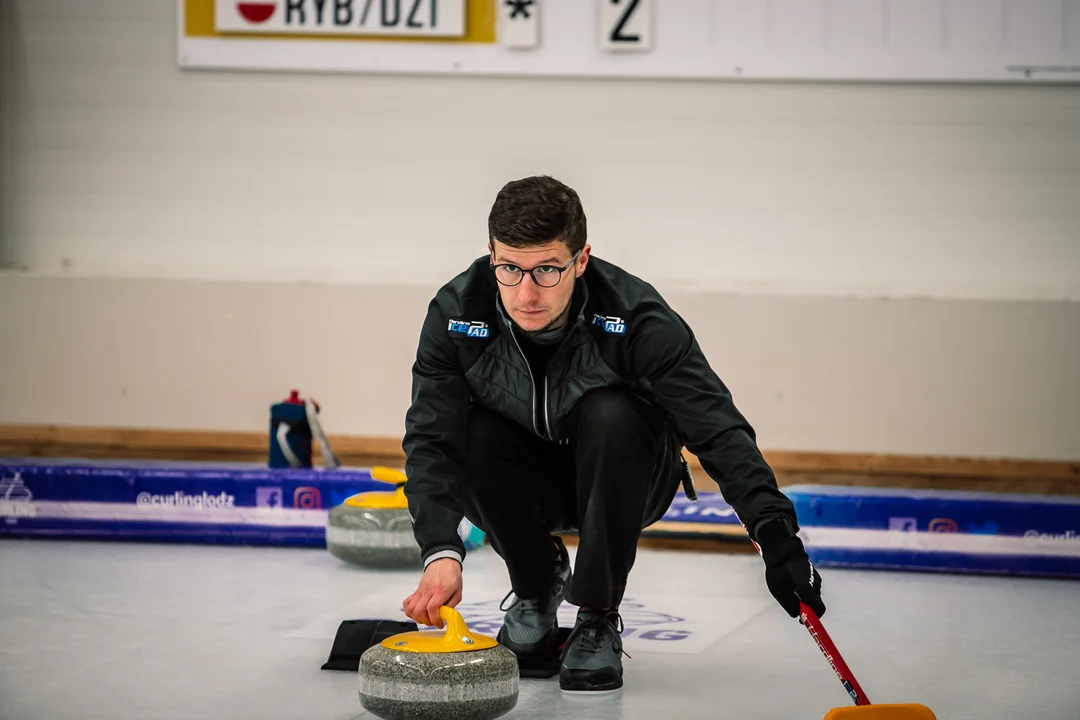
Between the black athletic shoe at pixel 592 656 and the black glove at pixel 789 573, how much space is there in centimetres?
39

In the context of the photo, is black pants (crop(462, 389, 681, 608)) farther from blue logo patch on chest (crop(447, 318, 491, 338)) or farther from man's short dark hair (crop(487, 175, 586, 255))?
man's short dark hair (crop(487, 175, 586, 255))

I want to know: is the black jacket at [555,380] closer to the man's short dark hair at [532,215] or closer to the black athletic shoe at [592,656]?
the man's short dark hair at [532,215]

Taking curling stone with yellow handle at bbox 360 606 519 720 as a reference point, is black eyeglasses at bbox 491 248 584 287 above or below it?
above

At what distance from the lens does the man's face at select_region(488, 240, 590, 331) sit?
1.92m

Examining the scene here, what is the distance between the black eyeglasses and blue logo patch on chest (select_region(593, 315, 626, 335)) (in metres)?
0.14

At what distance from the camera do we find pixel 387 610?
2736mm

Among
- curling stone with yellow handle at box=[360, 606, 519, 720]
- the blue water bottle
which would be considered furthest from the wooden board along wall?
curling stone with yellow handle at box=[360, 606, 519, 720]

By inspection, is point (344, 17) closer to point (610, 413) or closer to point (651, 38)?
point (651, 38)

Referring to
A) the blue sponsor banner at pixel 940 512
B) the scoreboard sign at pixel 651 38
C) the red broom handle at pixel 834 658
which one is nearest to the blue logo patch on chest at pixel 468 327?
the red broom handle at pixel 834 658

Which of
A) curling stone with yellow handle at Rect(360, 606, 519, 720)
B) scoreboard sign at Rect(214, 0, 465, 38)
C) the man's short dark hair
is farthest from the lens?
scoreboard sign at Rect(214, 0, 465, 38)

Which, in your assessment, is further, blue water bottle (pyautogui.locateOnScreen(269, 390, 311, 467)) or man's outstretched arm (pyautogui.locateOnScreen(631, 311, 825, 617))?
blue water bottle (pyautogui.locateOnScreen(269, 390, 311, 467))

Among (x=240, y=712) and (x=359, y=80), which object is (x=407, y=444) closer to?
(x=240, y=712)

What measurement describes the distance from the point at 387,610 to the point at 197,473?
1.13 m

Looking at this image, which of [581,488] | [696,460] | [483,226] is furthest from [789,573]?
[483,226]
